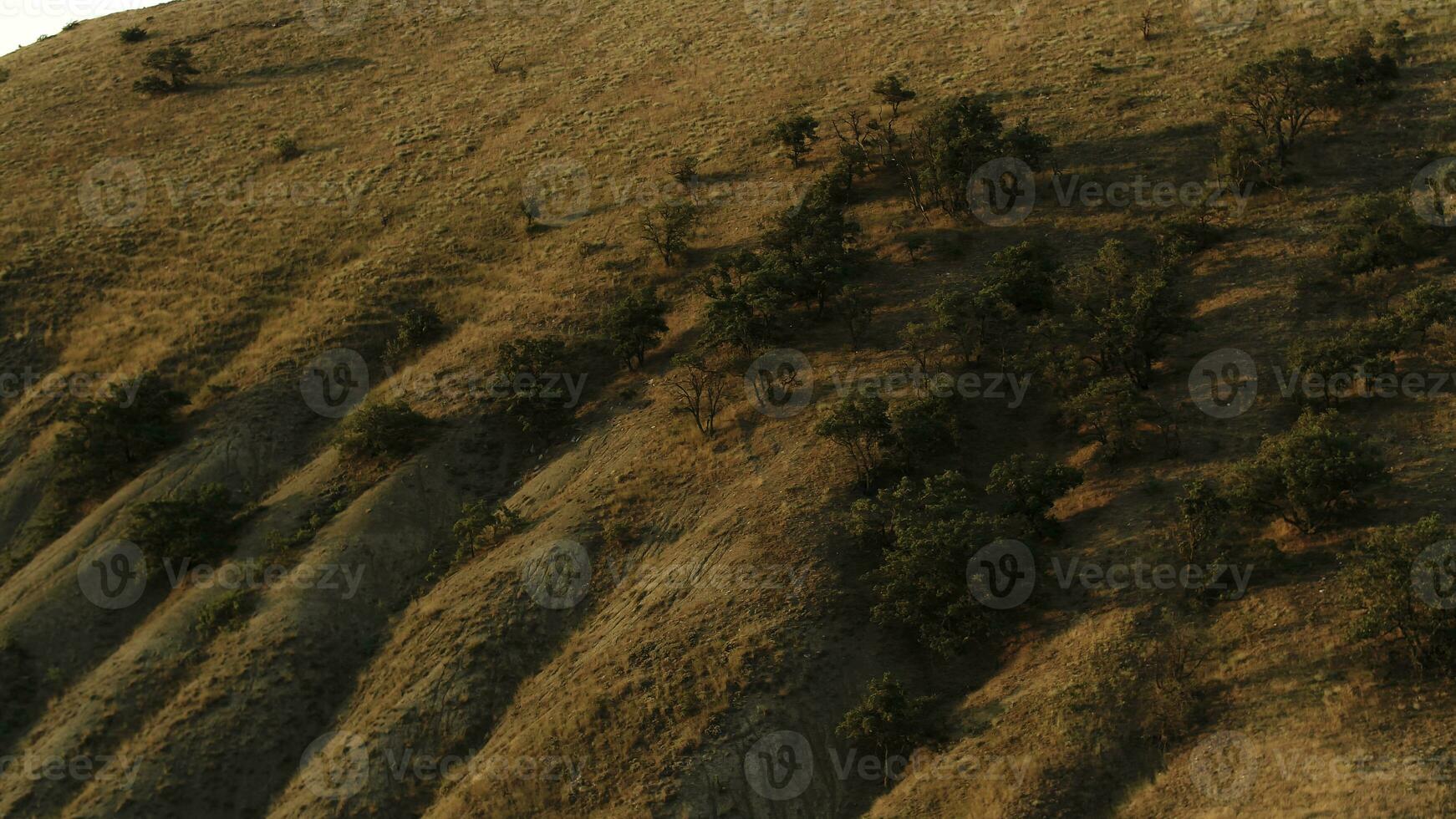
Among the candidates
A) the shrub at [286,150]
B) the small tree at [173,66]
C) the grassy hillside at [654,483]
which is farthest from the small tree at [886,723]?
the small tree at [173,66]

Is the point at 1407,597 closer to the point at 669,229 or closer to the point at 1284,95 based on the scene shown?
the point at 1284,95

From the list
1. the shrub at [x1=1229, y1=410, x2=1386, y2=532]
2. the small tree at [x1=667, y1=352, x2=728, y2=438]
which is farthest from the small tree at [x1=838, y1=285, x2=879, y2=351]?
the shrub at [x1=1229, y1=410, x2=1386, y2=532]

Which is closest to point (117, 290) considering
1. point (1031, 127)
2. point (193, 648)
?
point (193, 648)

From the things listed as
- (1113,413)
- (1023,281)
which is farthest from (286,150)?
(1113,413)

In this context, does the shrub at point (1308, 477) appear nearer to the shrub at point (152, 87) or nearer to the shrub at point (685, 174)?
the shrub at point (685, 174)

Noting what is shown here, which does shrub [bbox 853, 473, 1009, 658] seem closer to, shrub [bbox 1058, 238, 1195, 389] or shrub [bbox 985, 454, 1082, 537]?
shrub [bbox 985, 454, 1082, 537]

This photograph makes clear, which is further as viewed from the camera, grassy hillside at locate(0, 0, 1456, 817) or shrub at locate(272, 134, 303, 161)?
shrub at locate(272, 134, 303, 161)
